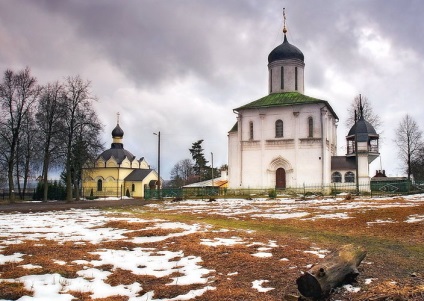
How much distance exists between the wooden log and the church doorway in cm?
3629

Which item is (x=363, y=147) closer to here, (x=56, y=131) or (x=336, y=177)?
(x=336, y=177)

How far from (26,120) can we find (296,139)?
27.7 metres

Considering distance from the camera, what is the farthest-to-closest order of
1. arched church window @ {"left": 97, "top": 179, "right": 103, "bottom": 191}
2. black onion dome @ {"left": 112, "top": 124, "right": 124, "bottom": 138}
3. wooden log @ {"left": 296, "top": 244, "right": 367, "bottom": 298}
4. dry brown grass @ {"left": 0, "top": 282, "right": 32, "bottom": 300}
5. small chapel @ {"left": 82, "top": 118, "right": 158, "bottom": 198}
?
black onion dome @ {"left": 112, "top": 124, "right": 124, "bottom": 138} < arched church window @ {"left": 97, "top": 179, "right": 103, "bottom": 191} < small chapel @ {"left": 82, "top": 118, "right": 158, "bottom": 198} < dry brown grass @ {"left": 0, "top": 282, "right": 32, "bottom": 300} < wooden log @ {"left": 296, "top": 244, "right": 367, "bottom": 298}

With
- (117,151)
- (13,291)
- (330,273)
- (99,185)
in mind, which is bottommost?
(13,291)

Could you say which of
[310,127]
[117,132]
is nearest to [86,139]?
[310,127]

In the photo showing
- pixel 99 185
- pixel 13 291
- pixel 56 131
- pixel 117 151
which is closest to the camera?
pixel 13 291

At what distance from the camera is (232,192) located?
42.0 m

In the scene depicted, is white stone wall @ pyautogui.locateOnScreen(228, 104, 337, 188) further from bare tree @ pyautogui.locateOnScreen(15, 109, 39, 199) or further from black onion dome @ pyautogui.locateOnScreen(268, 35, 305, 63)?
bare tree @ pyautogui.locateOnScreen(15, 109, 39, 199)

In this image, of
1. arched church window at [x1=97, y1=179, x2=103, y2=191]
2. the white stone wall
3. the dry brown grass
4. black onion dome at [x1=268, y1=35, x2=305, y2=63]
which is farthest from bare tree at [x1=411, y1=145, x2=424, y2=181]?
the dry brown grass

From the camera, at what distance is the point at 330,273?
17.7 feet

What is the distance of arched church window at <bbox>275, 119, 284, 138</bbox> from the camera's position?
4284 centimetres

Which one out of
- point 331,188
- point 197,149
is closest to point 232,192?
point 331,188

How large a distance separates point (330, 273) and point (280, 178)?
3770 cm

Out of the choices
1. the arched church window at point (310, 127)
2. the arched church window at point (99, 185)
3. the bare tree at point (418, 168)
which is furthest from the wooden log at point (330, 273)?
the arched church window at point (99, 185)
